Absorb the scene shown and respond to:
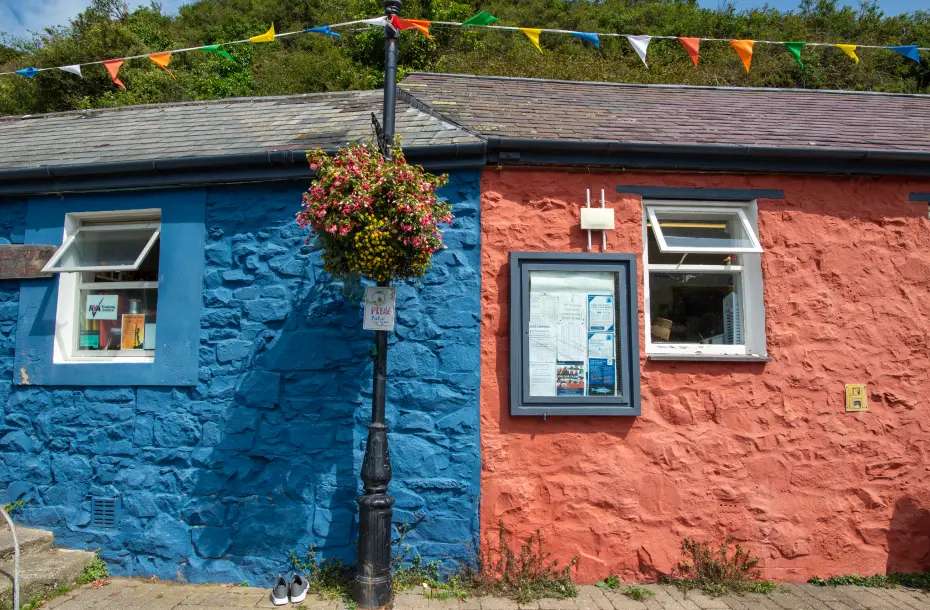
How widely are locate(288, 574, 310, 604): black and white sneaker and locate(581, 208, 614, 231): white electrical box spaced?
3577 mm

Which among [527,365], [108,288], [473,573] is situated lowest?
[473,573]

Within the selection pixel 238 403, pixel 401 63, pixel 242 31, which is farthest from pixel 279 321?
pixel 242 31

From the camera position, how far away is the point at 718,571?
15.8 ft

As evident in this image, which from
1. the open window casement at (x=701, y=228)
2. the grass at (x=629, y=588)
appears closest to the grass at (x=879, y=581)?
the grass at (x=629, y=588)

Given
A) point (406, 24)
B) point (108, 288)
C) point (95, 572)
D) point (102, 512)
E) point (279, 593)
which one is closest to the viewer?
point (279, 593)

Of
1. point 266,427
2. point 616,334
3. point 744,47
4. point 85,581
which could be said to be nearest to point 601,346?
point 616,334

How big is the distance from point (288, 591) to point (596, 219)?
381cm

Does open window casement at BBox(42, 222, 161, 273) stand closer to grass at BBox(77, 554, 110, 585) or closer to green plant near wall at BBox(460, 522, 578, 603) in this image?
grass at BBox(77, 554, 110, 585)

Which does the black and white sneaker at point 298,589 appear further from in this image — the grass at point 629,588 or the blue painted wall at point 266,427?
the grass at point 629,588

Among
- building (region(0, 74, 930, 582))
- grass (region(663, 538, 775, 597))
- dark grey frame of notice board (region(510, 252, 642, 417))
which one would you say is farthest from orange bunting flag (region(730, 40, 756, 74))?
grass (region(663, 538, 775, 597))

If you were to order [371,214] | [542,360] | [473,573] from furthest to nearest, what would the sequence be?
1. [542,360]
2. [473,573]
3. [371,214]

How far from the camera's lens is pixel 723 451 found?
5.04 metres

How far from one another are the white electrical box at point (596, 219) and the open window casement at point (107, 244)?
3.83 m

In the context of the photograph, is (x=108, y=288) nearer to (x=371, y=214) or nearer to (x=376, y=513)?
(x=371, y=214)
